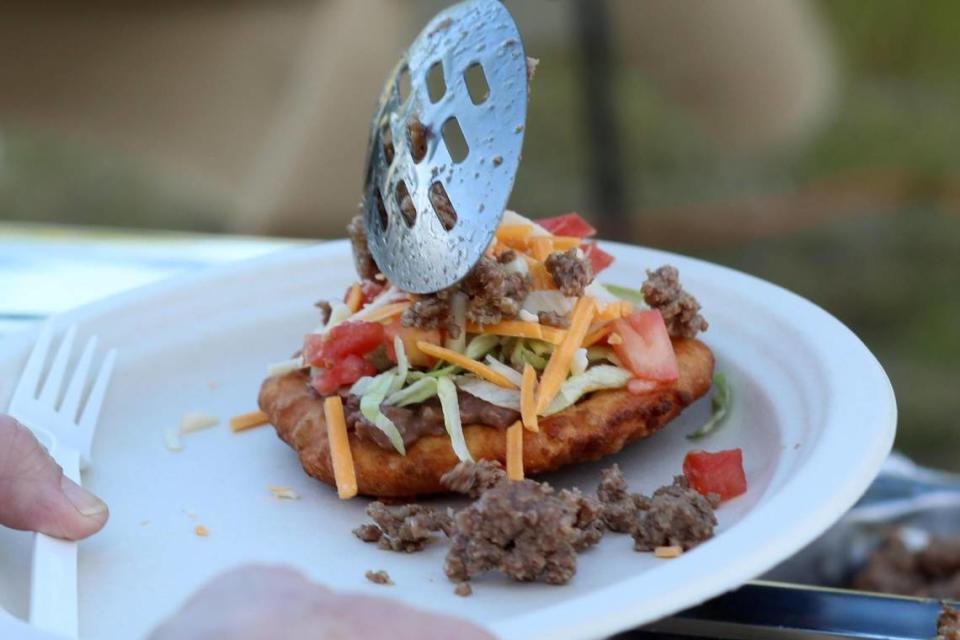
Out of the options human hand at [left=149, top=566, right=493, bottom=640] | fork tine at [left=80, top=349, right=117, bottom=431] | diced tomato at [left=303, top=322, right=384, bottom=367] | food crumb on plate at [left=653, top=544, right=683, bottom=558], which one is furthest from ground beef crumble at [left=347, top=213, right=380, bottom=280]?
human hand at [left=149, top=566, right=493, bottom=640]

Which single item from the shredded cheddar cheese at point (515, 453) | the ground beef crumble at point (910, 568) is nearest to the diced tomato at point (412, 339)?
the shredded cheddar cheese at point (515, 453)

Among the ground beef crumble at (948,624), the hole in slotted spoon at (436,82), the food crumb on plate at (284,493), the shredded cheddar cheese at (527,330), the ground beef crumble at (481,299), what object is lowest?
the food crumb on plate at (284,493)

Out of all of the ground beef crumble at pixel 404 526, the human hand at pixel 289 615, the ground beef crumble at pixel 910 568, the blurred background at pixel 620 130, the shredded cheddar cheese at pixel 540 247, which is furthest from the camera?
the blurred background at pixel 620 130

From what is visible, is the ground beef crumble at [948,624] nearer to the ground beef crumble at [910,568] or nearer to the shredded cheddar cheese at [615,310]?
the shredded cheddar cheese at [615,310]

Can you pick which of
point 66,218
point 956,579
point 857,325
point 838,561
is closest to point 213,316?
point 838,561

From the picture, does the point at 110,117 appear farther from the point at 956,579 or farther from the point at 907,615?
the point at 907,615

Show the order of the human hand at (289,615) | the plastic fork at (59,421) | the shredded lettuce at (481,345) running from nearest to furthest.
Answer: the human hand at (289,615) → the plastic fork at (59,421) → the shredded lettuce at (481,345)

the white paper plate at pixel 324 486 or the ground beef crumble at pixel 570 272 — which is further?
the ground beef crumble at pixel 570 272
